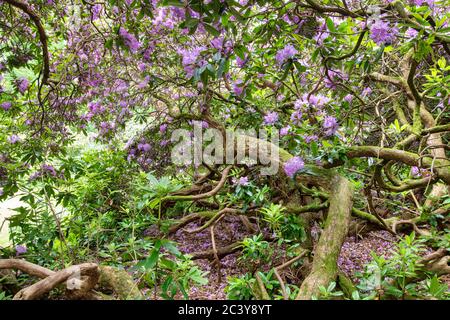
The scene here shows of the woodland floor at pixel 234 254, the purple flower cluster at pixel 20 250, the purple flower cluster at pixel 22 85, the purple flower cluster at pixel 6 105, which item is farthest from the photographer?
the purple flower cluster at pixel 6 105

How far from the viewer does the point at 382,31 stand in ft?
5.62

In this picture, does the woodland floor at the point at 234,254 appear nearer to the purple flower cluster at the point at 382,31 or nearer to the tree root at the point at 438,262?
the tree root at the point at 438,262

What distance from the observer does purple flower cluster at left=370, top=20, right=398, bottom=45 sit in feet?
5.57

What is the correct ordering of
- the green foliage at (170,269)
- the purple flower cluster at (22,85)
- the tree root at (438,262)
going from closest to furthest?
the green foliage at (170,269)
the tree root at (438,262)
the purple flower cluster at (22,85)

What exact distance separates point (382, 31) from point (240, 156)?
1597 mm

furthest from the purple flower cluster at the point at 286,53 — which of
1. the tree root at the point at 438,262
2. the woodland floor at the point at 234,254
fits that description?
the woodland floor at the point at 234,254

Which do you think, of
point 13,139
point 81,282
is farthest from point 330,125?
point 13,139

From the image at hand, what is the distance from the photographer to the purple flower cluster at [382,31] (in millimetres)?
1699

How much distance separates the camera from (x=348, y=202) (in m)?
2.22

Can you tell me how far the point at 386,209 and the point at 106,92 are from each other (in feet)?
11.8

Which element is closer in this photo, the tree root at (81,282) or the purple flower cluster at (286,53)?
the tree root at (81,282)

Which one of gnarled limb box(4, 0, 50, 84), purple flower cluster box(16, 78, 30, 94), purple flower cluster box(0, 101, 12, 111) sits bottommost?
purple flower cluster box(0, 101, 12, 111)

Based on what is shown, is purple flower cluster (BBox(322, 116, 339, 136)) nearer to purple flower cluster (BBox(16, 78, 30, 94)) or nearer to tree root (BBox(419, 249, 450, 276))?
tree root (BBox(419, 249, 450, 276))

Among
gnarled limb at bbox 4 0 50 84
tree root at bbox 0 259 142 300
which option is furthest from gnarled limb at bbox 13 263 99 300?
gnarled limb at bbox 4 0 50 84
